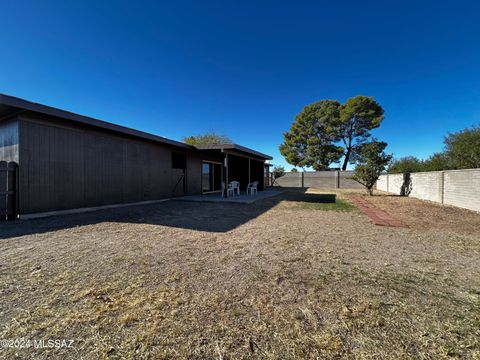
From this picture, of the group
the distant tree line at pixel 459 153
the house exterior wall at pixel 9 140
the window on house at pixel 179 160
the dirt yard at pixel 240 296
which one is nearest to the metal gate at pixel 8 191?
the house exterior wall at pixel 9 140

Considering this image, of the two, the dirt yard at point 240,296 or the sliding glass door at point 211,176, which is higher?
the sliding glass door at point 211,176

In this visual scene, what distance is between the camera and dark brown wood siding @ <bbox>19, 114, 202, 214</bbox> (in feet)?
17.6

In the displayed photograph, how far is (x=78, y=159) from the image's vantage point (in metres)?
6.39

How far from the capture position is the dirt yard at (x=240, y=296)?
1.29 meters

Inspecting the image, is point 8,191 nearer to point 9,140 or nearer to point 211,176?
point 9,140

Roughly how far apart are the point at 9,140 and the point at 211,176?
9.33 m

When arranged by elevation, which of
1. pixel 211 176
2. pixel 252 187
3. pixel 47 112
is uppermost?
pixel 47 112

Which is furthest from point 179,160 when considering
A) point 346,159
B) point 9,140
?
point 346,159

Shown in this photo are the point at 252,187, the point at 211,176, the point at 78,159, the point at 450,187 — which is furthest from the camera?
the point at 211,176

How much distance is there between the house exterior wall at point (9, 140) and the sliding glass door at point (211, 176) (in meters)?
8.26

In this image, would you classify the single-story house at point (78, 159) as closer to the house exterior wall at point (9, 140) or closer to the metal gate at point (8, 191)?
the house exterior wall at point (9, 140)

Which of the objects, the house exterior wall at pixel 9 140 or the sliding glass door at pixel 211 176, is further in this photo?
the sliding glass door at pixel 211 176

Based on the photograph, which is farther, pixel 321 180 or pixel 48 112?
pixel 321 180

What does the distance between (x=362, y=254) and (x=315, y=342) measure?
2.17 meters
